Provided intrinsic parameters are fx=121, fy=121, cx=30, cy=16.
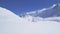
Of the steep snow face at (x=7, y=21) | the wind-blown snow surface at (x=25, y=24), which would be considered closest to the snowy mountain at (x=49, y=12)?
the wind-blown snow surface at (x=25, y=24)

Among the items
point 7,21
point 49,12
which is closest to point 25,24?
point 7,21

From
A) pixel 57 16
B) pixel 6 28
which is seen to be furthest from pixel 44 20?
pixel 6 28

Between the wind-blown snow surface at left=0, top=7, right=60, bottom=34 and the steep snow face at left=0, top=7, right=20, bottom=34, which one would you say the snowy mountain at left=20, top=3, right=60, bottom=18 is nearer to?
the wind-blown snow surface at left=0, top=7, right=60, bottom=34

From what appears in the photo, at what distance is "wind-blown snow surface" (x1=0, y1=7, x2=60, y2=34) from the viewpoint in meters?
1.70

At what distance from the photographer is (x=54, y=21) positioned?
173cm

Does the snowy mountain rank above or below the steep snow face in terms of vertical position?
above

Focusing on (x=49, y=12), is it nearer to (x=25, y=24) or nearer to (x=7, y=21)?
(x=25, y=24)

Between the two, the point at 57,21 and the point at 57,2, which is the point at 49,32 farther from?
the point at 57,2

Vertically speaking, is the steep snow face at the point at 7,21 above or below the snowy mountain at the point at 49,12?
below

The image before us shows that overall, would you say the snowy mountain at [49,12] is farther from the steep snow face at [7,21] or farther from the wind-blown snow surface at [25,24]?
the steep snow face at [7,21]

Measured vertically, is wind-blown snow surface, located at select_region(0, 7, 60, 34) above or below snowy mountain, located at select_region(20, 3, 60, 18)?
below

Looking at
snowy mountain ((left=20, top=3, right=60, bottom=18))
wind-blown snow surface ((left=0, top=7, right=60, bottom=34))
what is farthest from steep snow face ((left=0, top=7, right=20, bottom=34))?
snowy mountain ((left=20, top=3, right=60, bottom=18))

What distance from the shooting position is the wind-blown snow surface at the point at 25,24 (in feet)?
5.58

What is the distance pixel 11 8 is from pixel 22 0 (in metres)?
0.20
